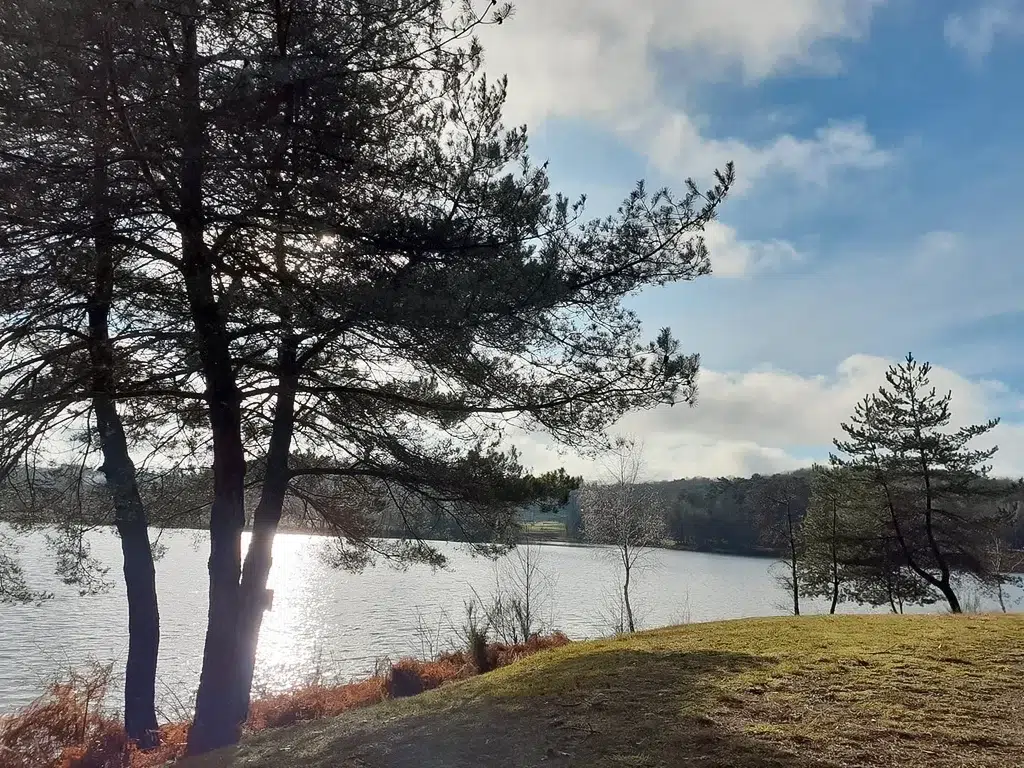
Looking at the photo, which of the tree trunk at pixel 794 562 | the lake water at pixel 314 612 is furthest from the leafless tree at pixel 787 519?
the lake water at pixel 314 612

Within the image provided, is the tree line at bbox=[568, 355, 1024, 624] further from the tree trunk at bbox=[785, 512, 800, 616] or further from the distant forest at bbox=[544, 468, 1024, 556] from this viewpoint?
the distant forest at bbox=[544, 468, 1024, 556]

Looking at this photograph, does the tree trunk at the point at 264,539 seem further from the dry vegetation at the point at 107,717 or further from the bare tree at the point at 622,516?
the bare tree at the point at 622,516

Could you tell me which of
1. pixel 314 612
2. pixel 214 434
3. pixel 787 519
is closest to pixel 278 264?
pixel 214 434

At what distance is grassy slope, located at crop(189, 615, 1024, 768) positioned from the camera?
3742 millimetres

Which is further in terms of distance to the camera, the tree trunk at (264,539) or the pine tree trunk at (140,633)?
the pine tree trunk at (140,633)

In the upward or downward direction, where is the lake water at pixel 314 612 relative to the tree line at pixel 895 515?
downward

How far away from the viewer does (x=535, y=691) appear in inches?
217

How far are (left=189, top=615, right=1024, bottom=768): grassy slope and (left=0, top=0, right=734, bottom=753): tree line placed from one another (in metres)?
2.23

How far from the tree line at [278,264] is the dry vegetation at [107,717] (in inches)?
22.5

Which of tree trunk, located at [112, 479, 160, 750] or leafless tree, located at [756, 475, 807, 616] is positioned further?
leafless tree, located at [756, 475, 807, 616]

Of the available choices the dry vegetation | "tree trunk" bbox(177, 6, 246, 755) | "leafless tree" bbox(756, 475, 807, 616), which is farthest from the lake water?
"leafless tree" bbox(756, 475, 807, 616)

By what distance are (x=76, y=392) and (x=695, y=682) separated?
6.21m

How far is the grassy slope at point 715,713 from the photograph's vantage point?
12.3 ft

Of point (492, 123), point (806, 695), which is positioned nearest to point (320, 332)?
point (492, 123)
